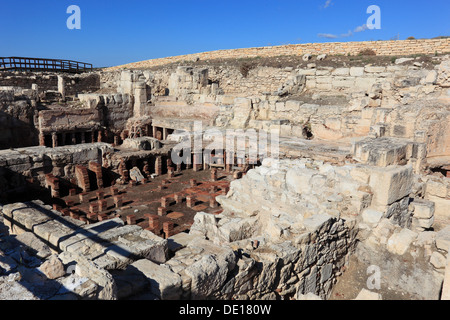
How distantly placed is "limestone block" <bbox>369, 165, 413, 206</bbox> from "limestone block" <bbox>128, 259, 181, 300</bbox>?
3.78m

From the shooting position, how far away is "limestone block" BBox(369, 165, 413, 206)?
5.68m

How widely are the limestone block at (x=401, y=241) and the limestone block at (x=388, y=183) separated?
57 centimetres

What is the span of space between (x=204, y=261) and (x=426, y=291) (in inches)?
132

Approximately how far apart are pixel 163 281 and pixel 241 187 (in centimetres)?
392

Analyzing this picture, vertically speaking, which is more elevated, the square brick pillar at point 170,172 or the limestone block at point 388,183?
the limestone block at point 388,183

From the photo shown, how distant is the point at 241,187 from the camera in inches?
288

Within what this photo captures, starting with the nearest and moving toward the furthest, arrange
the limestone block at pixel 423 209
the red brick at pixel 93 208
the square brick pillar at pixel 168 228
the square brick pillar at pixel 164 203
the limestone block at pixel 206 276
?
the limestone block at pixel 206 276 → the limestone block at pixel 423 209 → the square brick pillar at pixel 168 228 → the red brick at pixel 93 208 → the square brick pillar at pixel 164 203

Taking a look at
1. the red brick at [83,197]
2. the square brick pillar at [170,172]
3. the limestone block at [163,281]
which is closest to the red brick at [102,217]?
the red brick at [83,197]

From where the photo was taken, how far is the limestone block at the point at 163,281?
11.5ft

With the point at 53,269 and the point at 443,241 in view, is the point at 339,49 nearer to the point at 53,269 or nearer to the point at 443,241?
the point at 443,241

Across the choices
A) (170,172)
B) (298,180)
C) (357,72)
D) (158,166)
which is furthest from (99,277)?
(357,72)

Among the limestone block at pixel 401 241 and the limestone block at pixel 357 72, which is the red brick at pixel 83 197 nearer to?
the limestone block at pixel 401 241

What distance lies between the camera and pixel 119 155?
11.9 meters

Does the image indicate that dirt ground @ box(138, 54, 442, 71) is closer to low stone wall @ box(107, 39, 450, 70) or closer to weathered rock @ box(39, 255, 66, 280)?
low stone wall @ box(107, 39, 450, 70)
